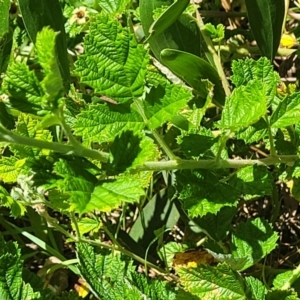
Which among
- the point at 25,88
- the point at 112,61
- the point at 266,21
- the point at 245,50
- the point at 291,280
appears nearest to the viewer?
the point at 25,88

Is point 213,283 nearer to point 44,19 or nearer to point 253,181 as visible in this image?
point 253,181

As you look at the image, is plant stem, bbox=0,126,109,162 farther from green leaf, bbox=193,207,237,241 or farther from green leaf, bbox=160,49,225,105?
green leaf, bbox=193,207,237,241

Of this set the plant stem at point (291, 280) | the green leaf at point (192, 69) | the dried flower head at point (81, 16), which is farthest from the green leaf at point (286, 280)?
the dried flower head at point (81, 16)

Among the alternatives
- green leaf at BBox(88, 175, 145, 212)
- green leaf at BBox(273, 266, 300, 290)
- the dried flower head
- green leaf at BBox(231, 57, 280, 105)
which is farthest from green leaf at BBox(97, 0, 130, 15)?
green leaf at BBox(273, 266, 300, 290)

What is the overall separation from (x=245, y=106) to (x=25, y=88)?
32 centimetres

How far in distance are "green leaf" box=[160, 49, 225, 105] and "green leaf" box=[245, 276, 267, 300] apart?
0.35 m

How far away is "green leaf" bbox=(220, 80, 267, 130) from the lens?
915mm

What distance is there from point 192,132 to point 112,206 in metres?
0.34

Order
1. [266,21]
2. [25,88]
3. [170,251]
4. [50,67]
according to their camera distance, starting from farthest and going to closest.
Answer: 1. [170,251]
2. [266,21]
3. [25,88]
4. [50,67]

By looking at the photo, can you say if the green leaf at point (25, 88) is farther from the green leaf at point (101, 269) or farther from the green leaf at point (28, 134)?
the green leaf at point (101, 269)

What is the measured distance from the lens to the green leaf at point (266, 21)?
1239 millimetres

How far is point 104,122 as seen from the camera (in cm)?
95

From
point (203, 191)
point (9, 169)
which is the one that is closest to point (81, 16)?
point (9, 169)

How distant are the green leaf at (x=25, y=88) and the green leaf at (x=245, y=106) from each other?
0.28 m
